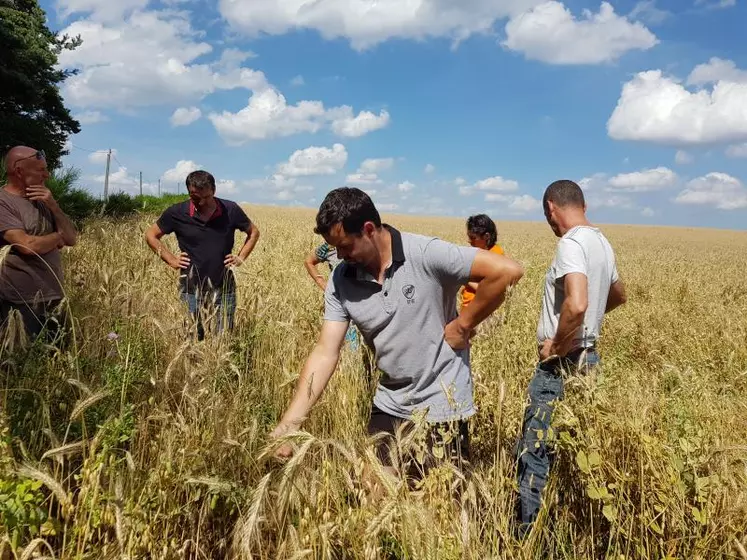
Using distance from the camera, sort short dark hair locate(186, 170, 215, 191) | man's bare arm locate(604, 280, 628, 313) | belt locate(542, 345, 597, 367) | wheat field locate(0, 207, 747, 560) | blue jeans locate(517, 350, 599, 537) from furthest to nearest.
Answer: short dark hair locate(186, 170, 215, 191) < man's bare arm locate(604, 280, 628, 313) < belt locate(542, 345, 597, 367) < blue jeans locate(517, 350, 599, 537) < wheat field locate(0, 207, 747, 560)

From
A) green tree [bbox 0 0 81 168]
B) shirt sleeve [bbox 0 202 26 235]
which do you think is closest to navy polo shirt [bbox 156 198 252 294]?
shirt sleeve [bbox 0 202 26 235]

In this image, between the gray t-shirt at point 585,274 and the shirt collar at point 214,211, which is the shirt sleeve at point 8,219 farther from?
the gray t-shirt at point 585,274

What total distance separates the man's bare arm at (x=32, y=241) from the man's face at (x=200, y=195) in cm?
127

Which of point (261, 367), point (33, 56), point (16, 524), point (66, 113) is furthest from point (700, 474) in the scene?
point (66, 113)

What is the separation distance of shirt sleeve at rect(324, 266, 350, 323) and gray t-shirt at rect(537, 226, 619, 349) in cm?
112

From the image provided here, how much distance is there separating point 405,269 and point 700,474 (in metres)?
1.43

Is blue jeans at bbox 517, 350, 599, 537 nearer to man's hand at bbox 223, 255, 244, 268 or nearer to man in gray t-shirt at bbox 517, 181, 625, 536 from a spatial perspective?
man in gray t-shirt at bbox 517, 181, 625, 536

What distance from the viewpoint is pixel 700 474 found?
2.19 metres

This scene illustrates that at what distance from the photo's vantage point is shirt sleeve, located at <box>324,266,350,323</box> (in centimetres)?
252

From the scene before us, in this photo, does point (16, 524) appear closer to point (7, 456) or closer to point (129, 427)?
point (7, 456)

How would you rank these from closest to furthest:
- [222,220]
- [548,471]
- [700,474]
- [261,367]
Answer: [700,474] < [548,471] < [261,367] < [222,220]

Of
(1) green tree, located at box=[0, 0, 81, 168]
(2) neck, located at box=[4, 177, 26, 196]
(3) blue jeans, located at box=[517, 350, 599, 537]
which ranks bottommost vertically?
(3) blue jeans, located at box=[517, 350, 599, 537]

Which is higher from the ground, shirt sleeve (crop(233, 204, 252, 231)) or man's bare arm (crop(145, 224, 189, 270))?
shirt sleeve (crop(233, 204, 252, 231))

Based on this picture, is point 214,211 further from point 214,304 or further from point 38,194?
point 38,194
